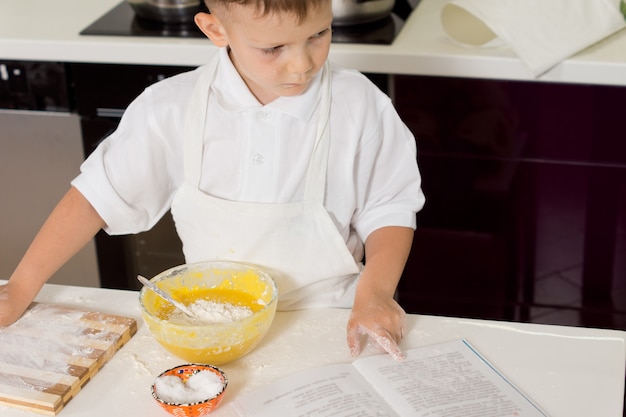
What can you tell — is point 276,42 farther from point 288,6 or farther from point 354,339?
point 354,339

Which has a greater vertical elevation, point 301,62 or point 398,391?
point 301,62

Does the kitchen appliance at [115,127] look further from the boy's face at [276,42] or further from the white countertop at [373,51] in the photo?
the boy's face at [276,42]

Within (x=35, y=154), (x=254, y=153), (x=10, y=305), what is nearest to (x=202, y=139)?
(x=254, y=153)

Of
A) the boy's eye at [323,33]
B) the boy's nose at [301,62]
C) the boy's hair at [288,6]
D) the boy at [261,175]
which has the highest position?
the boy's hair at [288,6]

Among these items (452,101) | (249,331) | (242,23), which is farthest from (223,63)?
(452,101)

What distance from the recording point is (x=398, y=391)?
1.02 meters

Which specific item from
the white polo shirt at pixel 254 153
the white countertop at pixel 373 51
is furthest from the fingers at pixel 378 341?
the white countertop at pixel 373 51

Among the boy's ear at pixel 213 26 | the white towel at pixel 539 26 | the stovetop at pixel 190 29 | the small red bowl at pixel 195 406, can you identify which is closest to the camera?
the small red bowl at pixel 195 406

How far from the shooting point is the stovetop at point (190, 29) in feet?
6.08

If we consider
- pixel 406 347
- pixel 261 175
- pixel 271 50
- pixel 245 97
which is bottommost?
pixel 406 347

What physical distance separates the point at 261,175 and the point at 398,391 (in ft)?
1.40

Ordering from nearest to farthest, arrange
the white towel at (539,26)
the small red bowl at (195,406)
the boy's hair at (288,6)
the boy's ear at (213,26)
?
the small red bowl at (195,406), the boy's hair at (288,6), the boy's ear at (213,26), the white towel at (539,26)

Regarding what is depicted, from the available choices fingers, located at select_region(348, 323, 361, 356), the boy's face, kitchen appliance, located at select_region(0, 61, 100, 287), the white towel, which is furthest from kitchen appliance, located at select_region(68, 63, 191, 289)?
fingers, located at select_region(348, 323, 361, 356)

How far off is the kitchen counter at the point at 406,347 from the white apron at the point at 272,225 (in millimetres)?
130
